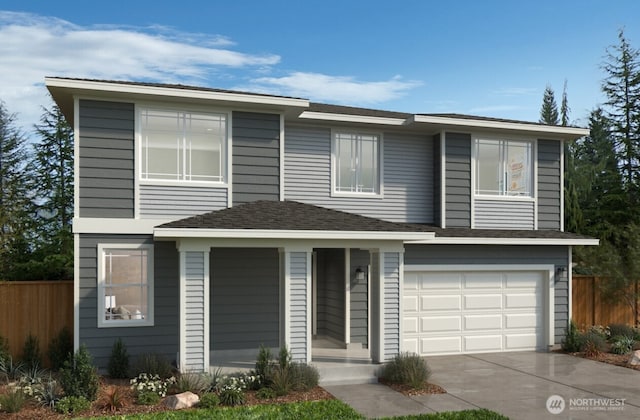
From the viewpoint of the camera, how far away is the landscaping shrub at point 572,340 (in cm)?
1330

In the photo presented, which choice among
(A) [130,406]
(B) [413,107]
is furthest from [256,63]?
(A) [130,406]

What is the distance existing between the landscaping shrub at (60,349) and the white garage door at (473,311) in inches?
276

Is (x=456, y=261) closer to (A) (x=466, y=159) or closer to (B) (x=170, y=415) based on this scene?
(A) (x=466, y=159)

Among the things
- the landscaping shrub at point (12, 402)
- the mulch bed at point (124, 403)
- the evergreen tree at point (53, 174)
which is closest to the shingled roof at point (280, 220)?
the mulch bed at point (124, 403)

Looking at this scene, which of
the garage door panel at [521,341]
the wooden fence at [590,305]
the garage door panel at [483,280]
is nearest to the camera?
the garage door panel at [483,280]

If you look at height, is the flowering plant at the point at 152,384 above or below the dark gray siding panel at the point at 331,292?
below

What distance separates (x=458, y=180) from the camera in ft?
44.5

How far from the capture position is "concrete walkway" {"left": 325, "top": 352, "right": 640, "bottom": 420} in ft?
28.6

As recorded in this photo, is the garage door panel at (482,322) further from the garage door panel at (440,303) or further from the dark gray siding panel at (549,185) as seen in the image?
the dark gray siding panel at (549,185)

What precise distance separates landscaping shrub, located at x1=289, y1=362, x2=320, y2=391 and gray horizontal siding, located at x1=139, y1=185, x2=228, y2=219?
3525mm

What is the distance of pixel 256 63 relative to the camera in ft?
61.0

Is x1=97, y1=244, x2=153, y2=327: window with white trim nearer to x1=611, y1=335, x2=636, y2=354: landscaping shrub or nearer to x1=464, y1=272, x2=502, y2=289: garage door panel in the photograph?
x1=464, y1=272, x2=502, y2=289: garage door panel

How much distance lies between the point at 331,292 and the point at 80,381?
6.48 m

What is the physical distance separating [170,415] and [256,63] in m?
13.0
